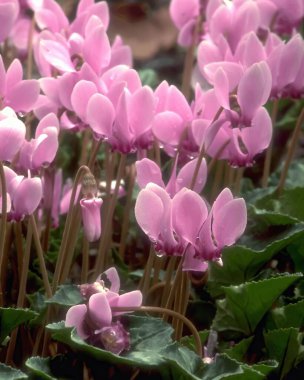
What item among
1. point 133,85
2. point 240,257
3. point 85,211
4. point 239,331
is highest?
point 133,85

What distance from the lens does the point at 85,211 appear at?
1342 mm

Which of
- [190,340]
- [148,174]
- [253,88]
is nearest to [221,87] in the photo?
[253,88]

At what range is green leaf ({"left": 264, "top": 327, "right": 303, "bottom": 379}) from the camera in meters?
1.38

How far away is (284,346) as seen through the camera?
1.40 m

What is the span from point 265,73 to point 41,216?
2.06 ft

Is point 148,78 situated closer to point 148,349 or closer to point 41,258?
point 41,258

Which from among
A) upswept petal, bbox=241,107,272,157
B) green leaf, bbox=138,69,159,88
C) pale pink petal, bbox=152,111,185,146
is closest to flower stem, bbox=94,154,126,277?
pale pink petal, bbox=152,111,185,146

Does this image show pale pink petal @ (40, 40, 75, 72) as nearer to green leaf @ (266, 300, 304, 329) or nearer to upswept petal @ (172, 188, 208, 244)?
upswept petal @ (172, 188, 208, 244)

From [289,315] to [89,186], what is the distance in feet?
1.25

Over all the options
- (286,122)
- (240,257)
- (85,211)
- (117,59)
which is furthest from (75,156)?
(85,211)

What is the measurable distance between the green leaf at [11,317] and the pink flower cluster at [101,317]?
9 cm

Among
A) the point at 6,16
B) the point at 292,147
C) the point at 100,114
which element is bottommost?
the point at 292,147

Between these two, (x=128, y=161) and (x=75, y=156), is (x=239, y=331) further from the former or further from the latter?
(x=75, y=156)

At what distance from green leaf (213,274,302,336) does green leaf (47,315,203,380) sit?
0.63ft
